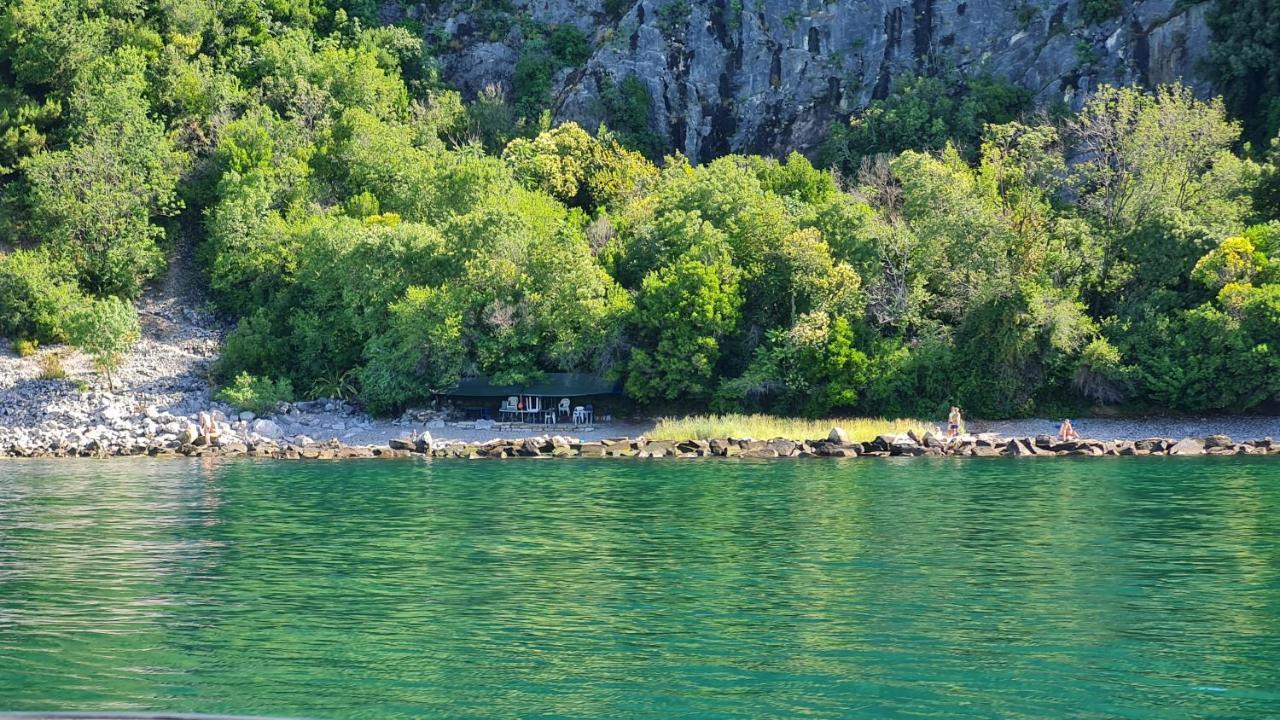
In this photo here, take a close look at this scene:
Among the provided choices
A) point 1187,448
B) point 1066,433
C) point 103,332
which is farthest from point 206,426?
point 1187,448

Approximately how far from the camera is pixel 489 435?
5331 centimetres

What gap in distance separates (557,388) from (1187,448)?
23.0m

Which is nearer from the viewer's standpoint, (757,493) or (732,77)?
(757,493)

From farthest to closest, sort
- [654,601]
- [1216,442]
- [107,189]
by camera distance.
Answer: [107,189], [1216,442], [654,601]

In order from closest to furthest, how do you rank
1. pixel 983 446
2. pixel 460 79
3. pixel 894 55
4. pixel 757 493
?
pixel 757 493, pixel 983 446, pixel 894 55, pixel 460 79

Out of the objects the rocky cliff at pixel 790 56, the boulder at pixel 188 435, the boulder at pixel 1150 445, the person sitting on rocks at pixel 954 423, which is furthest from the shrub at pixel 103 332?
the boulder at pixel 1150 445

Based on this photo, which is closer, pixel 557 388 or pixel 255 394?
pixel 557 388

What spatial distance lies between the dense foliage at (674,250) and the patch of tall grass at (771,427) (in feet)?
4.34

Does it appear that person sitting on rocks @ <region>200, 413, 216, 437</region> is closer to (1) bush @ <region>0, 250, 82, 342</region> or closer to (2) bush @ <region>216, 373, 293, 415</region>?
(2) bush @ <region>216, 373, 293, 415</region>

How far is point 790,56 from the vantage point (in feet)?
260

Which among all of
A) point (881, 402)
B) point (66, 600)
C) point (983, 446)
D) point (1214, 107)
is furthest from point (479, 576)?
point (1214, 107)

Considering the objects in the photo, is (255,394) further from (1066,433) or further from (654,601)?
(654,601)

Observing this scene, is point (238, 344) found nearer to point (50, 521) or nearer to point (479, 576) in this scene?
point (50, 521)

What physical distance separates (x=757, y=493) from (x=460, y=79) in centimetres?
5529
